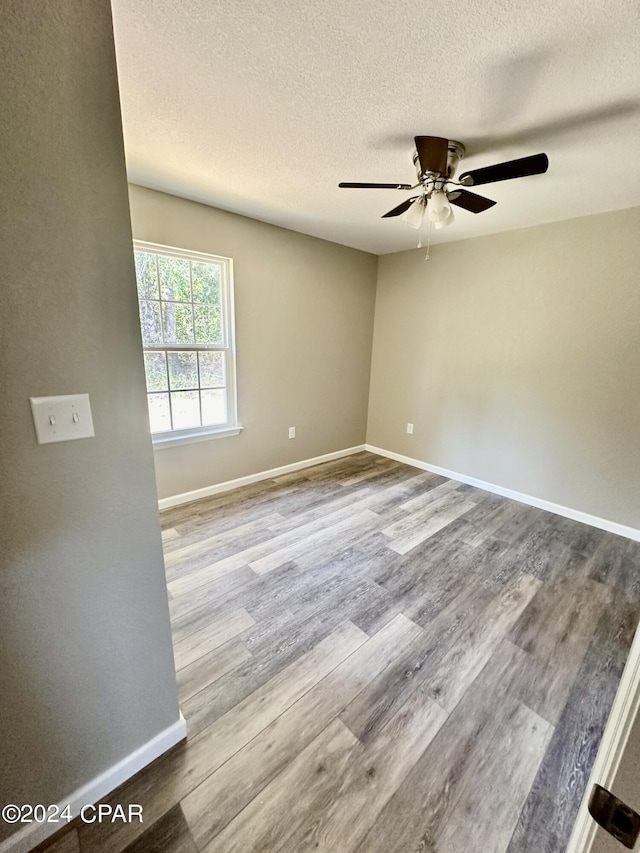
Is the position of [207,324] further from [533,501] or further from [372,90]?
[533,501]

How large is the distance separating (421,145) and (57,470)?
6.22 feet

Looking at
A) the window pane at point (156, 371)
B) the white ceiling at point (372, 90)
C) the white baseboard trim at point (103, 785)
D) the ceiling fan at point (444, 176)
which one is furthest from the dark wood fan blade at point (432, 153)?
the white baseboard trim at point (103, 785)

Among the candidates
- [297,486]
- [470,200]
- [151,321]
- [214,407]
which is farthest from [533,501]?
[151,321]

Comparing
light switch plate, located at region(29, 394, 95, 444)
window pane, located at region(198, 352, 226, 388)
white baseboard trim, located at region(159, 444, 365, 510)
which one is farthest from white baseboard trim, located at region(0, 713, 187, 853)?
window pane, located at region(198, 352, 226, 388)

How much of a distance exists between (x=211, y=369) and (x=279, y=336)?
74cm

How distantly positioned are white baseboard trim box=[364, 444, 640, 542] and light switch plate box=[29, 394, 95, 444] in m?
3.41

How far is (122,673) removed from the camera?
1.04 meters

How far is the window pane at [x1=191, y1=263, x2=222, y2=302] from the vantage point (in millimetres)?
2676

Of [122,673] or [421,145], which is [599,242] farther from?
[122,673]

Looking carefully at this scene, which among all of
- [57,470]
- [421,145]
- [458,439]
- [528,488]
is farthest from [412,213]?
[528,488]

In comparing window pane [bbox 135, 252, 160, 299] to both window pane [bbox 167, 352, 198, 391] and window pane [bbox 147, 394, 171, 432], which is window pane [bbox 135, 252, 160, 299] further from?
window pane [bbox 147, 394, 171, 432]

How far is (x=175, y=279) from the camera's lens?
2.58m

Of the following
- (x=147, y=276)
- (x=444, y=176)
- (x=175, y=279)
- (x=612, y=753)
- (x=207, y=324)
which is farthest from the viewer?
(x=207, y=324)

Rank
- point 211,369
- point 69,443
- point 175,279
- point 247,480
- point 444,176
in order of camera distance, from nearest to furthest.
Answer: point 69,443 < point 444,176 < point 175,279 < point 211,369 < point 247,480
